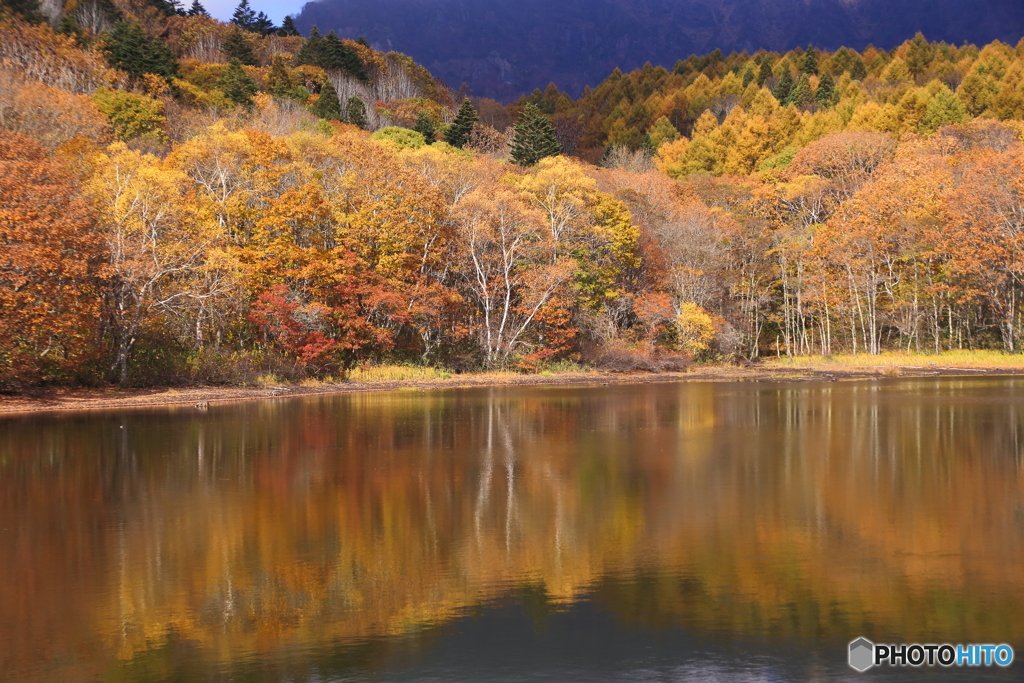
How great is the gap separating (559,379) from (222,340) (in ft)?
46.0

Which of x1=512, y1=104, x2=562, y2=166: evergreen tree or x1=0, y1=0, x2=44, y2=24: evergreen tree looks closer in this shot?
x1=0, y1=0, x2=44, y2=24: evergreen tree

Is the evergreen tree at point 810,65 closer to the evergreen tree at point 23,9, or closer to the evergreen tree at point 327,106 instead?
the evergreen tree at point 327,106

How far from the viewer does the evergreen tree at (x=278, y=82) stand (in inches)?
2616

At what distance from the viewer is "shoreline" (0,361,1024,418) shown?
25.4 meters

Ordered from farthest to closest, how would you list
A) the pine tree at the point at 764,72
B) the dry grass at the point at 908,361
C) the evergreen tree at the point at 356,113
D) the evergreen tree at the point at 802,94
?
1. the pine tree at the point at 764,72
2. the evergreen tree at the point at 802,94
3. the evergreen tree at the point at 356,113
4. the dry grass at the point at 908,361

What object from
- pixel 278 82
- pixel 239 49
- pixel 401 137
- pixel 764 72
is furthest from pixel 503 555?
pixel 764 72

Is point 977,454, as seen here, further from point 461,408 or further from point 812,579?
point 461,408

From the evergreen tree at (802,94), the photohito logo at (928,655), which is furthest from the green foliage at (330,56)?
the photohito logo at (928,655)

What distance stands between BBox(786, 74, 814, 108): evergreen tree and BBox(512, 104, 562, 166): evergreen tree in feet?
105

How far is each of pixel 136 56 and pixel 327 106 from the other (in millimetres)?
14171

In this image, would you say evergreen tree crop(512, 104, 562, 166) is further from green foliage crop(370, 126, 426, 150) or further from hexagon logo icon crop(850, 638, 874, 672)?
hexagon logo icon crop(850, 638, 874, 672)

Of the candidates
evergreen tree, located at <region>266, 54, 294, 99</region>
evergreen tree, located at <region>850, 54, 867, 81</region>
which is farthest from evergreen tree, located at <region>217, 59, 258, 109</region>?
evergreen tree, located at <region>850, 54, 867, 81</region>

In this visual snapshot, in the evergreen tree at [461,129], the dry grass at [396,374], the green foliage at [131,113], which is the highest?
the evergreen tree at [461,129]

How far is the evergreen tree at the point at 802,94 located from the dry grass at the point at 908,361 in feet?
131
